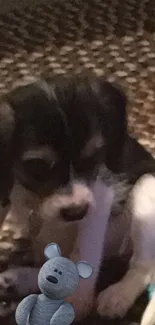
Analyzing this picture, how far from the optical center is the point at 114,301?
0.81 m

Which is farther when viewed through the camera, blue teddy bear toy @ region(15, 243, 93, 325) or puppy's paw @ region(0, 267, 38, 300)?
puppy's paw @ region(0, 267, 38, 300)

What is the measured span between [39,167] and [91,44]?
1.68ft

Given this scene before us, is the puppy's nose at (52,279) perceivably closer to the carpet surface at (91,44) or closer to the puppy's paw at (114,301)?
the puppy's paw at (114,301)

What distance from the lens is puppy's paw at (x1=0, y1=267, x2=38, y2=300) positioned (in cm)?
77

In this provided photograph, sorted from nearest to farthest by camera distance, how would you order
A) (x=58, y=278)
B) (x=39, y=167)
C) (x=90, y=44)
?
1. (x=58, y=278)
2. (x=39, y=167)
3. (x=90, y=44)

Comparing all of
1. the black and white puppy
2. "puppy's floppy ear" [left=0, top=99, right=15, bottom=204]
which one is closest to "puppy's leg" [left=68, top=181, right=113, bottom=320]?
the black and white puppy

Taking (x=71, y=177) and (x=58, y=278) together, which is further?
(x=71, y=177)

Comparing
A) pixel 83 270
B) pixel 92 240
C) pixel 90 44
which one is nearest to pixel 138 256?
pixel 92 240

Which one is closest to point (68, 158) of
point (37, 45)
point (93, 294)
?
point (93, 294)

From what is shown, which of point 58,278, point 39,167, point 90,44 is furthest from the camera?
point 90,44

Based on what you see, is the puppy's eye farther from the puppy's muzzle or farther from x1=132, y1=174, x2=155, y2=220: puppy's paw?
x1=132, y1=174, x2=155, y2=220: puppy's paw

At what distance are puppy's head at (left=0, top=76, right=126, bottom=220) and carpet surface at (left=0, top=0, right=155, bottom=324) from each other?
169 mm

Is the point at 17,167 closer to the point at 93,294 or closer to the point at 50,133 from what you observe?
the point at 50,133

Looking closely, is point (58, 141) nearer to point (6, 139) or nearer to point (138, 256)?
point (6, 139)
